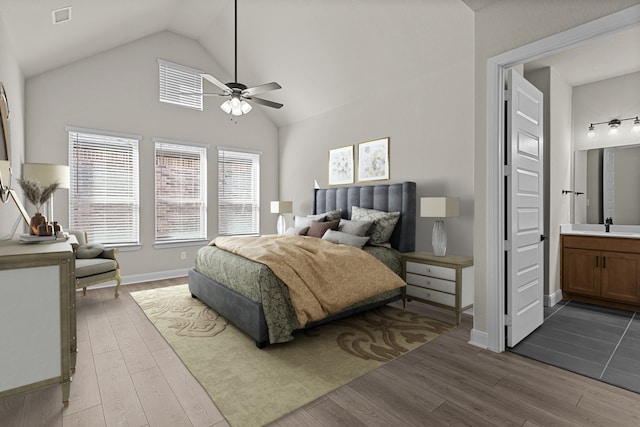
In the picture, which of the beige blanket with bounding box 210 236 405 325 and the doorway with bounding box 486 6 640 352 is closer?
the doorway with bounding box 486 6 640 352

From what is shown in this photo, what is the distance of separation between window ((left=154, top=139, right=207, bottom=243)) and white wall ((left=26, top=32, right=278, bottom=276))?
121mm

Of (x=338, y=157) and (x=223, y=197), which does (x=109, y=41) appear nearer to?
(x=223, y=197)

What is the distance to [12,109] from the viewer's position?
3.30 meters

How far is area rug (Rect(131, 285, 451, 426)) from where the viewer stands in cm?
198

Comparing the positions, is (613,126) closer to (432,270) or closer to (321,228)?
(432,270)

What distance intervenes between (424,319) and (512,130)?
6.70ft

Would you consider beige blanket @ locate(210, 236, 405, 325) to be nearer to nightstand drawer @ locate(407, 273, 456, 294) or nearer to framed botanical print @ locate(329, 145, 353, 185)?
nightstand drawer @ locate(407, 273, 456, 294)

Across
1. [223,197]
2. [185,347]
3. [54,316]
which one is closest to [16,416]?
[54,316]

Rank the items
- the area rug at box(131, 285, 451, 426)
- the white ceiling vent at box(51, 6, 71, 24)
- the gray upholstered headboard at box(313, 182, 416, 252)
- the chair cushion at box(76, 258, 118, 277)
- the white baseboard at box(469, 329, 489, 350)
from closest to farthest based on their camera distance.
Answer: the area rug at box(131, 285, 451, 426), the white baseboard at box(469, 329, 489, 350), the white ceiling vent at box(51, 6, 71, 24), the chair cushion at box(76, 258, 118, 277), the gray upholstered headboard at box(313, 182, 416, 252)

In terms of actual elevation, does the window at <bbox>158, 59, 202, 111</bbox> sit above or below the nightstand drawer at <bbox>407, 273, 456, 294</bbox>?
above

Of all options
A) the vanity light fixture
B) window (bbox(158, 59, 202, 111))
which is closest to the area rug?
the vanity light fixture

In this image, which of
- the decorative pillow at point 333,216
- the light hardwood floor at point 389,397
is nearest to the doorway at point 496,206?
the light hardwood floor at point 389,397

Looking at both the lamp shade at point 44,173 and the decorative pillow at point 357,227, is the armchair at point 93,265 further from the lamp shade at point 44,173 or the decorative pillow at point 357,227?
the decorative pillow at point 357,227

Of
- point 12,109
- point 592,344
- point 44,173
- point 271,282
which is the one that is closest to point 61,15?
point 12,109
